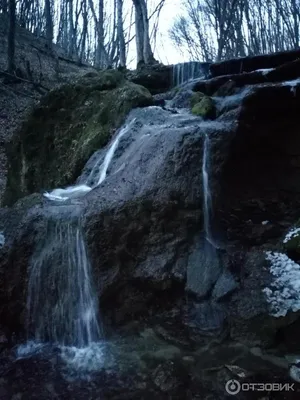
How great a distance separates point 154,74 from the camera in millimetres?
12234

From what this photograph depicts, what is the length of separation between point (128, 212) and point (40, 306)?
6.07 feet

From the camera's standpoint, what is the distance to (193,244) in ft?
18.2

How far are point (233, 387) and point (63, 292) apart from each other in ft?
8.49

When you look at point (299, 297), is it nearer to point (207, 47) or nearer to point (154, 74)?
point (154, 74)

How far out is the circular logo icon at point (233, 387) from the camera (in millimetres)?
3990

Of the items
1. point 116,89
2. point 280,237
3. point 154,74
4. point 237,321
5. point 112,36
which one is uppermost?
point 112,36

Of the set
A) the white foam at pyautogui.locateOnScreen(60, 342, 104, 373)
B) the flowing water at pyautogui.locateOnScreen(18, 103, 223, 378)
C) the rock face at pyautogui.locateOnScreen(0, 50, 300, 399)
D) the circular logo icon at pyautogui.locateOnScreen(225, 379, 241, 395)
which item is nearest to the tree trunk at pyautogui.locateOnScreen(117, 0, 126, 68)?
the rock face at pyautogui.locateOnScreen(0, 50, 300, 399)

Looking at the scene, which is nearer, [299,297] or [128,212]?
[299,297]

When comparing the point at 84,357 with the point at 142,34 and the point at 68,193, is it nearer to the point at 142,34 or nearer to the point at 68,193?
the point at 68,193

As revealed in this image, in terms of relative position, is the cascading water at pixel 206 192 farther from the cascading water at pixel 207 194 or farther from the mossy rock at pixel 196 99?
the mossy rock at pixel 196 99

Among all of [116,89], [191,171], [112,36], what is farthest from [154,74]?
[112,36]

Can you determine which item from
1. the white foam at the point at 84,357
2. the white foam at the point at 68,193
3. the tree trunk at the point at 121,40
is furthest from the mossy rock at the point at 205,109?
the tree trunk at the point at 121,40

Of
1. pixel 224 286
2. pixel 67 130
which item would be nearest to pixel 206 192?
pixel 224 286

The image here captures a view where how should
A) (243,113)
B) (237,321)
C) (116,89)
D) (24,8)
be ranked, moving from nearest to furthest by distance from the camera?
1. (237,321)
2. (243,113)
3. (116,89)
4. (24,8)
